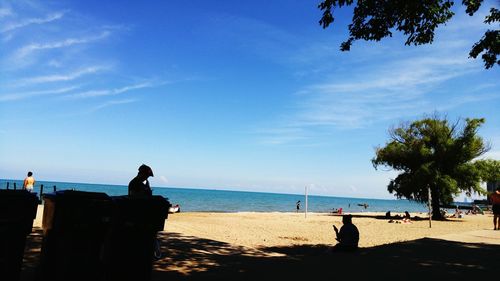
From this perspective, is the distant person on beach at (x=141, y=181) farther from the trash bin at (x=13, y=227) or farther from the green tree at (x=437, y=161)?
the green tree at (x=437, y=161)

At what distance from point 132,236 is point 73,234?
25.8 inches

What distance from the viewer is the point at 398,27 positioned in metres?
11.0

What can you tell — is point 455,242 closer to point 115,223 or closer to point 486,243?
point 486,243

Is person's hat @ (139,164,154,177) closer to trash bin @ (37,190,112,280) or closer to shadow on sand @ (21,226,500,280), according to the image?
shadow on sand @ (21,226,500,280)

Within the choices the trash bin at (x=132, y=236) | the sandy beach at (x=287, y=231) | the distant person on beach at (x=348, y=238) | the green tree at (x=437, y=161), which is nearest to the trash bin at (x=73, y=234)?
the trash bin at (x=132, y=236)

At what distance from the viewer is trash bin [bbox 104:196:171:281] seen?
14.8 ft

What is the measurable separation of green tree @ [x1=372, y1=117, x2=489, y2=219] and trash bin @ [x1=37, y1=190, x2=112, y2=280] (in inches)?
1197

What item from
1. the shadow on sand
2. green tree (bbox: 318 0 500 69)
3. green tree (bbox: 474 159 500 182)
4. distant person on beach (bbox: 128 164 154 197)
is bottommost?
the shadow on sand

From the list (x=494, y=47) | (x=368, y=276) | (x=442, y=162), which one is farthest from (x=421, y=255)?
(x=442, y=162)

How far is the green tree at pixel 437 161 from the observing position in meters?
30.9

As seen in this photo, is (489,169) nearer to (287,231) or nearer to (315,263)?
(287,231)

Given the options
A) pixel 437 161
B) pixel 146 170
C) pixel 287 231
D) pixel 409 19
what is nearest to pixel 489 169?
pixel 437 161

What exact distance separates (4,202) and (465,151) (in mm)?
33553

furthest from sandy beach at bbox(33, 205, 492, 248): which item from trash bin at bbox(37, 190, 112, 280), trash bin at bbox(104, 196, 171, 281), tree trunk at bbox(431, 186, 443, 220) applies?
trash bin at bbox(37, 190, 112, 280)
